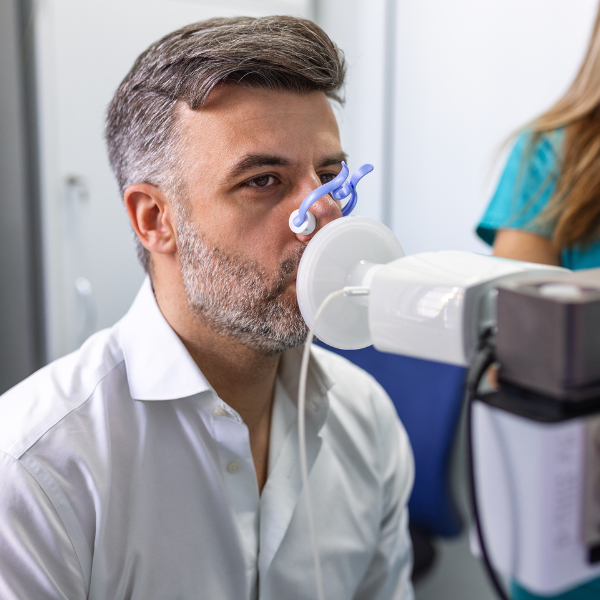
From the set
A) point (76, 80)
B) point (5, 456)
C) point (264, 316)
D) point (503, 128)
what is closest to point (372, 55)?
point (503, 128)

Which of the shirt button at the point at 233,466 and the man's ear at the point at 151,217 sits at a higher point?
the man's ear at the point at 151,217

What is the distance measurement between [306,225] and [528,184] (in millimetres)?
566

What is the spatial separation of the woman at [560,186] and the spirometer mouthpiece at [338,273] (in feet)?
→ 1.66

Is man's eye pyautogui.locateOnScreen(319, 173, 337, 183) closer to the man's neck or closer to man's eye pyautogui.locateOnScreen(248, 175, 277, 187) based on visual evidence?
man's eye pyautogui.locateOnScreen(248, 175, 277, 187)

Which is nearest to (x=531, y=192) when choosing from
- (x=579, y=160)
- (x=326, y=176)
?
(x=579, y=160)

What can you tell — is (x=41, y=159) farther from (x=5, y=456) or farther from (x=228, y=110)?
(x=5, y=456)

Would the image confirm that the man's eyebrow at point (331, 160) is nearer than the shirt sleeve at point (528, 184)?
Yes

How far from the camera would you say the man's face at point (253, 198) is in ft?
2.96

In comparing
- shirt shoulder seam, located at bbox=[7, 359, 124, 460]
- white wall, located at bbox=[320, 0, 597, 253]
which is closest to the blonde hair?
white wall, located at bbox=[320, 0, 597, 253]

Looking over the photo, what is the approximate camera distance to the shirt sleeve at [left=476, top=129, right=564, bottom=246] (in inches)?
45.8

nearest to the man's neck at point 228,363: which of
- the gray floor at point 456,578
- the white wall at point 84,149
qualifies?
the white wall at point 84,149

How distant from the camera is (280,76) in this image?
944 mm

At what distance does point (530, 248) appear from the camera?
117 centimetres

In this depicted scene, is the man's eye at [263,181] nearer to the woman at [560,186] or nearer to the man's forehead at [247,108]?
the man's forehead at [247,108]
